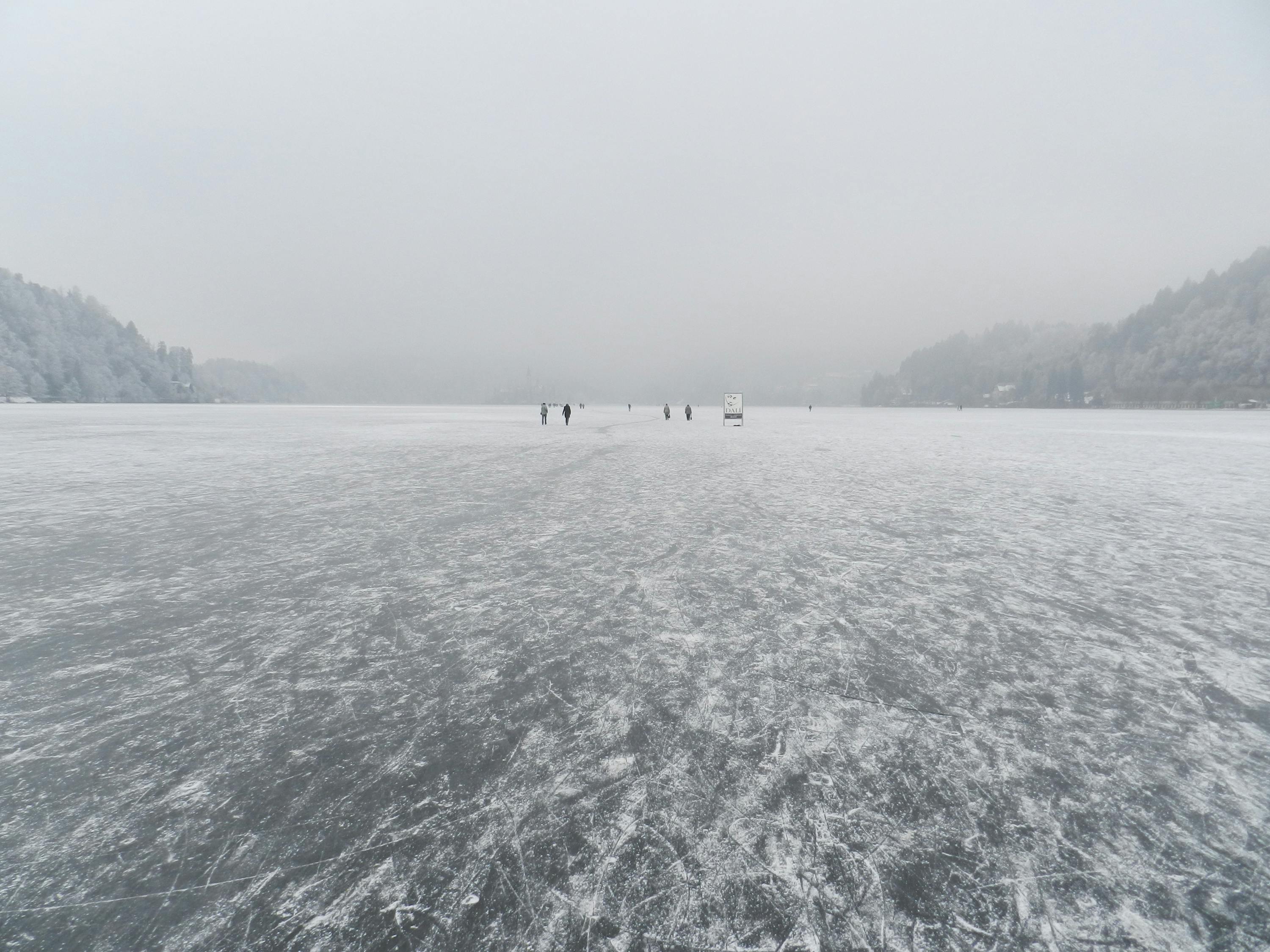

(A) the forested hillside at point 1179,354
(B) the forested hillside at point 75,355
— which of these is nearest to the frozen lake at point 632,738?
(B) the forested hillside at point 75,355

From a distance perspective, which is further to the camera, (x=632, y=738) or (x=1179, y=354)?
(x=1179, y=354)

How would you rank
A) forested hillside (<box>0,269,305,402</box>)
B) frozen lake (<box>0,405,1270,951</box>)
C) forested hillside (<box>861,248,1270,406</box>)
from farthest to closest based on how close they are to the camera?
1. forested hillside (<box>861,248,1270,406</box>)
2. forested hillside (<box>0,269,305,402</box>)
3. frozen lake (<box>0,405,1270,951</box>)

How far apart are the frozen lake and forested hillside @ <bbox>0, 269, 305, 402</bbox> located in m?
137

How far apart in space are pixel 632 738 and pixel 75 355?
491ft

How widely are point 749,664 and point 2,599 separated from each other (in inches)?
263

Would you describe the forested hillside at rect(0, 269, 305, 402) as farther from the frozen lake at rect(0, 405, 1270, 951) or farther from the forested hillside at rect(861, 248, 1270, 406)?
the forested hillside at rect(861, 248, 1270, 406)

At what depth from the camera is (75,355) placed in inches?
4119

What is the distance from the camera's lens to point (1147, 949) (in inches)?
73.5

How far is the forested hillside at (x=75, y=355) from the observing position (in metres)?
98.8

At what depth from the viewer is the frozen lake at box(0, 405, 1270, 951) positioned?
199cm

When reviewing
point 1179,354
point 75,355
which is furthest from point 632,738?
point 1179,354

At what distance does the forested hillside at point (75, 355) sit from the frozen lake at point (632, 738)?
137 meters

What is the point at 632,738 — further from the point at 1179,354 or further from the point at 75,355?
the point at 1179,354

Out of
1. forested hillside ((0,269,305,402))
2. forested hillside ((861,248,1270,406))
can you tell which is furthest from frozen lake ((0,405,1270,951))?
forested hillside ((861,248,1270,406))
